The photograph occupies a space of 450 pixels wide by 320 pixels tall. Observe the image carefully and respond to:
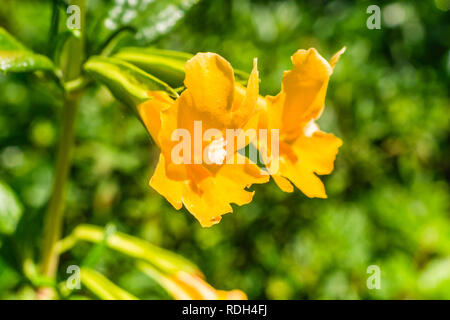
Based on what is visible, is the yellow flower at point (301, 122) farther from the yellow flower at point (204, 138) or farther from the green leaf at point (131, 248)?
the green leaf at point (131, 248)

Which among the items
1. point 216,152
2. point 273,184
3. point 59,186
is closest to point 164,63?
point 216,152

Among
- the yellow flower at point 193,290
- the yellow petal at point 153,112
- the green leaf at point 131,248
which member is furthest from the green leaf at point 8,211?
the yellow petal at point 153,112

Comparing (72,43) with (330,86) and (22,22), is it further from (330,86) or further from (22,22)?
(330,86)

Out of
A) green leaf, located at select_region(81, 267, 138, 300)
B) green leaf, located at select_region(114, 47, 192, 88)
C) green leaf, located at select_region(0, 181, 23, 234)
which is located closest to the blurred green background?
green leaf, located at select_region(0, 181, 23, 234)

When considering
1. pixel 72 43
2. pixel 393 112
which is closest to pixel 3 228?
pixel 72 43

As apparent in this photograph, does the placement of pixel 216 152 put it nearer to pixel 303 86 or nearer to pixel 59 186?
pixel 303 86
